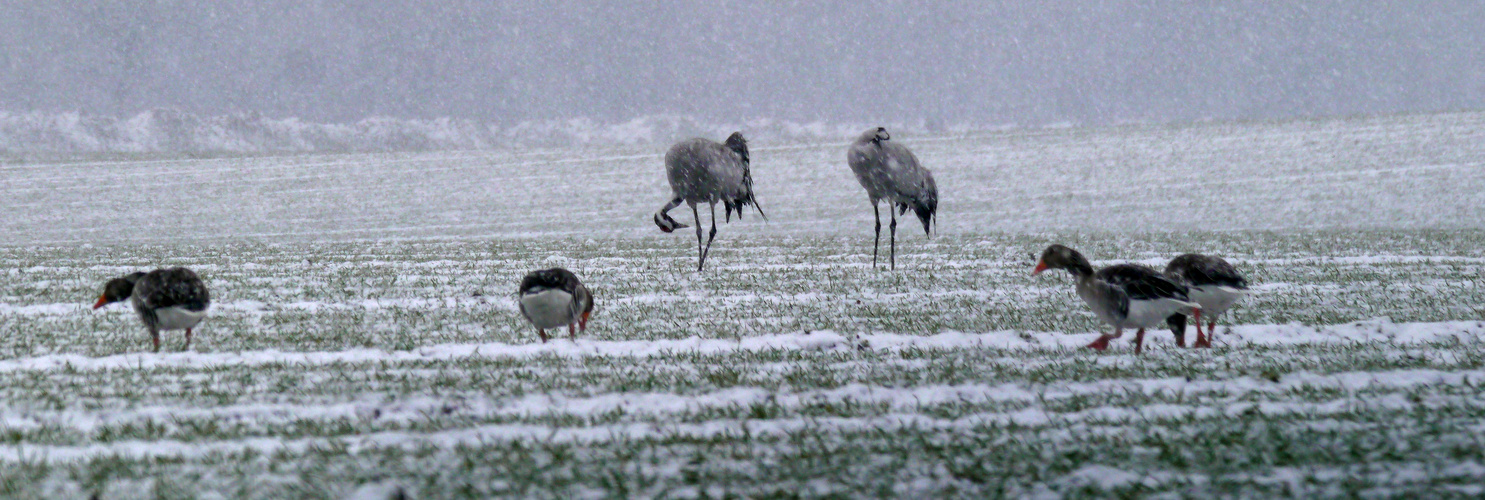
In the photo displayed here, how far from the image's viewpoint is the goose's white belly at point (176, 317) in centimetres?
733

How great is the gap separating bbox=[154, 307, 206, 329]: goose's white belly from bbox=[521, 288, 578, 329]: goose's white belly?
7.59 feet

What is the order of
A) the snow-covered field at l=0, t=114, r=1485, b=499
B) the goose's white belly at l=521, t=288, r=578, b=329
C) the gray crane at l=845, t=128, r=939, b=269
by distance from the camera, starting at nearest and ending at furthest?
the snow-covered field at l=0, t=114, r=1485, b=499
the goose's white belly at l=521, t=288, r=578, b=329
the gray crane at l=845, t=128, r=939, b=269

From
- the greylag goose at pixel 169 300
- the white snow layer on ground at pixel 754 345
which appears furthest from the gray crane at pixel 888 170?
the greylag goose at pixel 169 300

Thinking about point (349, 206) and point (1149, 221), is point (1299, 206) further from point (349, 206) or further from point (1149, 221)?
point (349, 206)

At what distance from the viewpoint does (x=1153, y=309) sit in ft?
21.8

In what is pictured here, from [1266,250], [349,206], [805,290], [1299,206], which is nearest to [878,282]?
[805,290]

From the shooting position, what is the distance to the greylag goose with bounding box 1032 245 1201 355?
6561mm

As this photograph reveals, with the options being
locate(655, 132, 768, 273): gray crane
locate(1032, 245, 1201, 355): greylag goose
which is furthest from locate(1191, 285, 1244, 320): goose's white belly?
locate(655, 132, 768, 273): gray crane

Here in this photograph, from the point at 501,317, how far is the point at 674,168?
649cm

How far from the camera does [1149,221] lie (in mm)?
29984

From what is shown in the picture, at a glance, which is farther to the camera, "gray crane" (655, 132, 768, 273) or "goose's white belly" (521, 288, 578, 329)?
"gray crane" (655, 132, 768, 273)

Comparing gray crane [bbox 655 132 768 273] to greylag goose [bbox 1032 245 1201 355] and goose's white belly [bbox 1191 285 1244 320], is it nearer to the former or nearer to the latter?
greylag goose [bbox 1032 245 1201 355]

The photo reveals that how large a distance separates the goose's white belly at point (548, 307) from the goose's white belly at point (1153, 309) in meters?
3.88

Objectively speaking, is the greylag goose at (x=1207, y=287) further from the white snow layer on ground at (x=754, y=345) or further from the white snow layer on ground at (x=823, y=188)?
the white snow layer on ground at (x=823, y=188)
